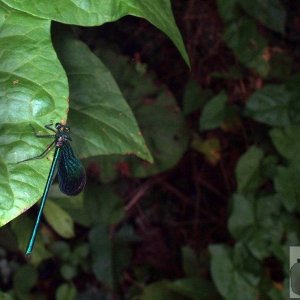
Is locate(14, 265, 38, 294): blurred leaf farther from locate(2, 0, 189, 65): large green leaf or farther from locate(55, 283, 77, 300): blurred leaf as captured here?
locate(2, 0, 189, 65): large green leaf

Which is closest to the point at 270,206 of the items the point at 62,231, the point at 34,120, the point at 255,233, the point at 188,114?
the point at 255,233

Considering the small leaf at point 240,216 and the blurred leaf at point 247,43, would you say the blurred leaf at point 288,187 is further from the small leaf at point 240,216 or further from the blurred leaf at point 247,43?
the blurred leaf at point 247,43

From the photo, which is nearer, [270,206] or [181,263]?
[270,206]

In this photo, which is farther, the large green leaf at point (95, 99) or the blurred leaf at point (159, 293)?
the blurred leaf at point (159, 293)

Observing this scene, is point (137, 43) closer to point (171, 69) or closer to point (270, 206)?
point (171, 69)

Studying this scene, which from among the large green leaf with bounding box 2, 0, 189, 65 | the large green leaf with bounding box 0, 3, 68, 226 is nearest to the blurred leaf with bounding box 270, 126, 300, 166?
the large green leaf with bounding box 2, 0, 189, 65

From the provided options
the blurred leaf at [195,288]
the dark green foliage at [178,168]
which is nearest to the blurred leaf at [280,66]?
the dark green foliage at [178,168]
